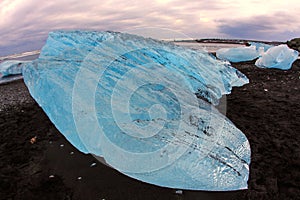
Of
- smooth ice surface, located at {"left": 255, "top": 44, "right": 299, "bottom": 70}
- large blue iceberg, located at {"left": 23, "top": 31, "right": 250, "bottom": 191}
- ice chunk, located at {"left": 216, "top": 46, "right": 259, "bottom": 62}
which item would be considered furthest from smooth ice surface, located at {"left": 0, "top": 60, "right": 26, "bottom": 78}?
smooth ice surface, located at {"left": 255, "top": 44, "right": 299, "bottom": 70}

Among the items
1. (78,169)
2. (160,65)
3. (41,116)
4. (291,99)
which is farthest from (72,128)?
(291,99)

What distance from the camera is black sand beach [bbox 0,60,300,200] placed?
2.79m

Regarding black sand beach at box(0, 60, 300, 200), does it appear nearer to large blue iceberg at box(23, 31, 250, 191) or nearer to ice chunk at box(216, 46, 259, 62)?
large blue iceberg at box(23, 31, 250, 191)

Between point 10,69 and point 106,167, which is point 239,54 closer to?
point 106,167

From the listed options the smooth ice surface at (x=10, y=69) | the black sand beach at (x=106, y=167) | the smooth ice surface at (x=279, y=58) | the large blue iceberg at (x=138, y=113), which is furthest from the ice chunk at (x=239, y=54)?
the smooth ice surface at (x=10, y=69)

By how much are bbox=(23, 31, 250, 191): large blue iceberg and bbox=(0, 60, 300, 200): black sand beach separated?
143mm

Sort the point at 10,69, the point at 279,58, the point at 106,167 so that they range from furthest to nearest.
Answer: the point at 10,69
the point at 279,58
the point at 106,167

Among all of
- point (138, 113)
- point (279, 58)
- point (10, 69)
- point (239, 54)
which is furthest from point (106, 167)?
point (10, 69)

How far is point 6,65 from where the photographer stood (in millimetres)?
10734

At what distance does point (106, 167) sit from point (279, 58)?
26.1 feet

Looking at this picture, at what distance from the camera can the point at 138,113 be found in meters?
3.25

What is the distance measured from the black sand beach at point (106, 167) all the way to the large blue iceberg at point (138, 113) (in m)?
0.14

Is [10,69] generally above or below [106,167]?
above

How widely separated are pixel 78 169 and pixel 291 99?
14.8ft
